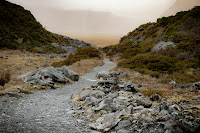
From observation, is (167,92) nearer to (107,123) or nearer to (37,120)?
Answer: (107,123)

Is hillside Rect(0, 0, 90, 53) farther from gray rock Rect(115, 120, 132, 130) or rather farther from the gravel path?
gray rock Rect(115, 120, 132, 130)

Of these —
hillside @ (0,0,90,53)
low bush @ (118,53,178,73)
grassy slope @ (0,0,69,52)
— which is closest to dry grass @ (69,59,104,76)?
low bush @ (118,53,178,73)

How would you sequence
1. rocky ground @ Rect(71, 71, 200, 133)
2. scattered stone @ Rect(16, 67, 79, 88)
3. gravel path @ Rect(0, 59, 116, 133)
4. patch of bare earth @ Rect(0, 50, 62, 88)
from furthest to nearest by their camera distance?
patch of bare earth @ Rect(0, 50, 62, 88) → scattered stone @ Rect(16, 67, 79, 88) → gravel path @ Rect(0, 59, 116, 133) → rocky ground @ Rect(71, 71, 200, 133)

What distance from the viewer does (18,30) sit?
172 feet

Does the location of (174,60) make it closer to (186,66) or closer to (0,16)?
(186,66)

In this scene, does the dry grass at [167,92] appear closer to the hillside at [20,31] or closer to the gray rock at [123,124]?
the gray rock at [123,124]

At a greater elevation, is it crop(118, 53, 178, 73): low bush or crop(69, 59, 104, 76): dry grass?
crop(118, 53, 178, 73): low bush

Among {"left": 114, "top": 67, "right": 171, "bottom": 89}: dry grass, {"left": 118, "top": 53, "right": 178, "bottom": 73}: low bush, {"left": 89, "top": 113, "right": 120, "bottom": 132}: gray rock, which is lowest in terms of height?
{"left": 89, "top": 113, "right": 120, "bottom": 132}: gray rock

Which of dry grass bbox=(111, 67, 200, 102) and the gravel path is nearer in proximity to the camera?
the gravel path

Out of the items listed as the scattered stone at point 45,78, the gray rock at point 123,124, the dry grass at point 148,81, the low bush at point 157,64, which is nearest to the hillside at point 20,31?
the scattered stone at point 45,78

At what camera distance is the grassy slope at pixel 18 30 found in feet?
146

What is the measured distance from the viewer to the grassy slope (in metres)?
44.6

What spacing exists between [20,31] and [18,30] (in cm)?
74

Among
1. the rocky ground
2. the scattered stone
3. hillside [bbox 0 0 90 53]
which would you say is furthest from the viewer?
hillside [bbox 0 0 90 53]
